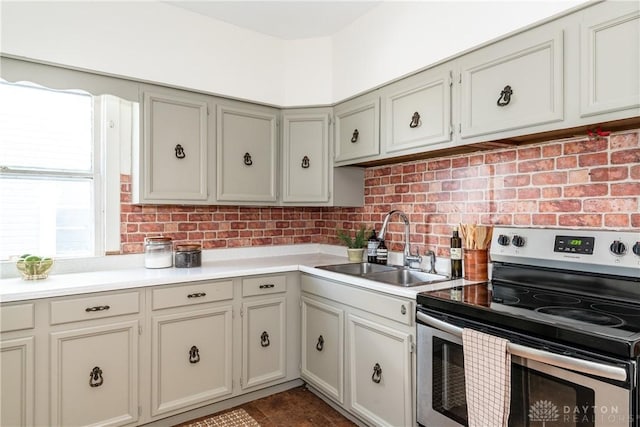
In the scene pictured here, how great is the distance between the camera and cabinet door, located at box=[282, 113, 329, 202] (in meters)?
2.91

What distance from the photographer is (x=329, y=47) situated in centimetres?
295

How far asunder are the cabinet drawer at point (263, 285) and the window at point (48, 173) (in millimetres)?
Answer: 1016

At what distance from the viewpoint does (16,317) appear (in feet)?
6.04

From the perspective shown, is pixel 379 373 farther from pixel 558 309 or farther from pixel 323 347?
pixel 558 309

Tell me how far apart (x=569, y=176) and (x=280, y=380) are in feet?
7.00

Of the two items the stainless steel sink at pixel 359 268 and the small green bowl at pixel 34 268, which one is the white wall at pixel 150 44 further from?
the stainless steel sink at pixel 359 268

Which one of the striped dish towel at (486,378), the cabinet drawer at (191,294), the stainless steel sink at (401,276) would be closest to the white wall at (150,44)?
the cabinet drawer at (191,294)

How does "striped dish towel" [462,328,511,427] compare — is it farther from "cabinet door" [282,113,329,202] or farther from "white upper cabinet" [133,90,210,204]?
"white upper cabinet" [133,90,210,204]

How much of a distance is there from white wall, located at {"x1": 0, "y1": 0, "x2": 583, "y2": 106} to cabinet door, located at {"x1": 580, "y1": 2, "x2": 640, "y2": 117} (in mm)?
139

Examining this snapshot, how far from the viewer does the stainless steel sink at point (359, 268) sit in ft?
8.67

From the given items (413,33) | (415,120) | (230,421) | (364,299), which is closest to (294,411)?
(230,421)

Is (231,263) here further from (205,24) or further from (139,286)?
(205,24)

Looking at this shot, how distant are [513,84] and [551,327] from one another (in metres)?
1.06
